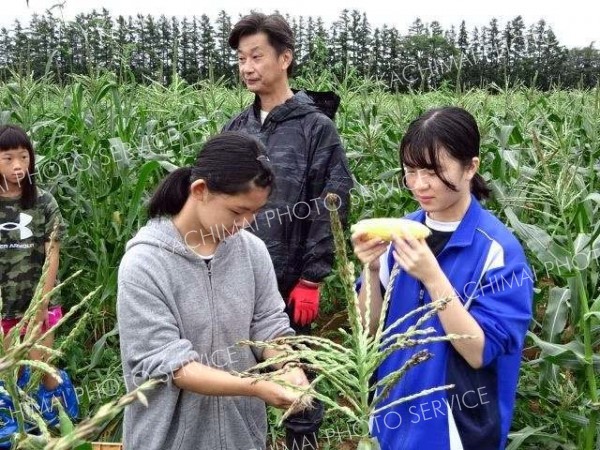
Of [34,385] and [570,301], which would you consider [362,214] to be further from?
[34,385]

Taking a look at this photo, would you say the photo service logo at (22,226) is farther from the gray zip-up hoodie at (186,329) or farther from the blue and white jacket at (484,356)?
the blue and white jacket at (484,356)

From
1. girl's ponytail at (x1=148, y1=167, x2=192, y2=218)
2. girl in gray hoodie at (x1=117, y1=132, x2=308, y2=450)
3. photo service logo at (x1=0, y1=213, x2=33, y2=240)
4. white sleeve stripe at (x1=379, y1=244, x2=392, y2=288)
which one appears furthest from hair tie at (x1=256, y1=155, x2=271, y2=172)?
photo service logo at (x1=0, y1=213, x2=33, y2=240)

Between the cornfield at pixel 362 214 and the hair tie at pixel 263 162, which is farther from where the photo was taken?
the cornfield at pixel 362 214

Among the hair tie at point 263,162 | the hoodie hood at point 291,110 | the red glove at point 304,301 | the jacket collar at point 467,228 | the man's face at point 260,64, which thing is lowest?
the red glove at point 304,301

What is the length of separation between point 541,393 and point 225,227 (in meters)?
1.75

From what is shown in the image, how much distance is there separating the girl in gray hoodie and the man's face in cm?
109

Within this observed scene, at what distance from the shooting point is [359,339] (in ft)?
3.15

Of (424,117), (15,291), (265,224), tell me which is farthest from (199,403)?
(15,291)

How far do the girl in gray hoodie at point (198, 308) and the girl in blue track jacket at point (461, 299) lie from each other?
321 mm

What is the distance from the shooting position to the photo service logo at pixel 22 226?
10.6ft

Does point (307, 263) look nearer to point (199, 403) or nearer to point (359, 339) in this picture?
point (199, 403)

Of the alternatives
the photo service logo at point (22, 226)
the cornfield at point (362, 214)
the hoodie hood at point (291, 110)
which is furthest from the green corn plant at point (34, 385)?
the photo service logo at point (22, 226)

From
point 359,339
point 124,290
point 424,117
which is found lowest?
point 124,290

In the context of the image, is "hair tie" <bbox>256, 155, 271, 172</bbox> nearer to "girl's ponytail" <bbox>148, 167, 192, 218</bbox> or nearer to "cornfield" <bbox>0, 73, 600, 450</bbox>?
"girl's ponytail" <bbox>148, 167, 192, 218</bbox>
